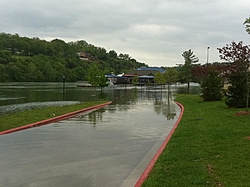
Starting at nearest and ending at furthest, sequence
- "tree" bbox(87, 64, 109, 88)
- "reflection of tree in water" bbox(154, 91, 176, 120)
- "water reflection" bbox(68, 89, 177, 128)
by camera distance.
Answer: "water reflection" bbox(68, 89, 177, 128)
"reflection of tree in water" bbox(154, 91, 176, 120)
"tree" bbox(87, 64, 109, 88)

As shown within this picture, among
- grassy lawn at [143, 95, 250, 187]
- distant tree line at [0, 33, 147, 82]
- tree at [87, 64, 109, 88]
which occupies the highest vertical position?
distant tree line at [0, 33, 147, 82]

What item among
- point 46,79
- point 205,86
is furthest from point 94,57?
point 205,86

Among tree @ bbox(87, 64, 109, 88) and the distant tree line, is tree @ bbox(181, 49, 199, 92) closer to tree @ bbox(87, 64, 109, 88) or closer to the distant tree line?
tree @ bbox(87, 64, 109, 88)

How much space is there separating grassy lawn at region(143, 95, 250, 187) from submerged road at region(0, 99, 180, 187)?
607 millimetres

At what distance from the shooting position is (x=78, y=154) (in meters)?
8.08

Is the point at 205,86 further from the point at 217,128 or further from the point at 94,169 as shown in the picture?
the point at 94,169

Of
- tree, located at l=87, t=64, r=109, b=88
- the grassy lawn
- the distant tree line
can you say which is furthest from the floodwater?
the distant tree line

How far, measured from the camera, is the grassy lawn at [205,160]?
17.8 feet

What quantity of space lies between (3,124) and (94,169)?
7381 millimetres

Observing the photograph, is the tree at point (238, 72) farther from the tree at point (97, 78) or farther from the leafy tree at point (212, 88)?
the tree at point (97, 78)

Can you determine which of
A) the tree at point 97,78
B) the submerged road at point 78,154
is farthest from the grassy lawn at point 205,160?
the tree at point 97,78

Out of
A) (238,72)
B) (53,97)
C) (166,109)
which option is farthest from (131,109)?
(53,97)

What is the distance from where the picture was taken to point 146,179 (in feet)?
19.0

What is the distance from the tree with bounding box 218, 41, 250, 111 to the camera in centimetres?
1616
